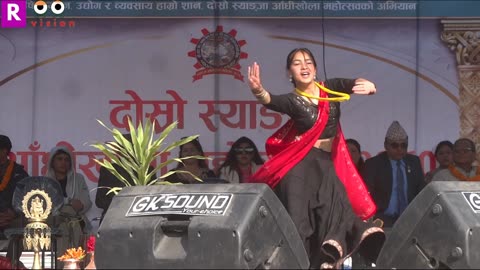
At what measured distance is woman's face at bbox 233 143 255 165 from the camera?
10398 mm

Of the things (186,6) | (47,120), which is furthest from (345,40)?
(47,120)

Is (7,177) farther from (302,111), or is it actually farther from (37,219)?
(302,111)

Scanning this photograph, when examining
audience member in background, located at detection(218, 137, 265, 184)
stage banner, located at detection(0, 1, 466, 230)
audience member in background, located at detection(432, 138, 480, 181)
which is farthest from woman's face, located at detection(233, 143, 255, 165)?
audience member in background, located at detection(432, 138, 480, 181)

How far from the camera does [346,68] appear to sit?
35.7 ft

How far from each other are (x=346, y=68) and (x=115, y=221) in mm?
4684

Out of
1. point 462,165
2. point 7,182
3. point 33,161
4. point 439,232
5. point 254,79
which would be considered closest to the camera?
point 439,232

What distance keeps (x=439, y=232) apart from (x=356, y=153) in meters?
4.01

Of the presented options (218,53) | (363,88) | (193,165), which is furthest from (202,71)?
(363,88)

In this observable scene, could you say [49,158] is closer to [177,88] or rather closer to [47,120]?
[47,120]

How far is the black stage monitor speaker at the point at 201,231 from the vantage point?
6.38 m

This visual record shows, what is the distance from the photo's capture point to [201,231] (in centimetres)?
642

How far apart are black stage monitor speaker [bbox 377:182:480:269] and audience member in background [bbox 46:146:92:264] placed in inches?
148

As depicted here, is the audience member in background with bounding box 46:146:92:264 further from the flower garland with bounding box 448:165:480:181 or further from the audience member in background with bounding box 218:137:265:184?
the flower garland with bounding box 448:165:480:181

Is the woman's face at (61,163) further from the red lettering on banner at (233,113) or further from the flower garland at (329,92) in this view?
the flower garland at (329,92)
